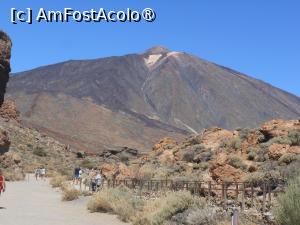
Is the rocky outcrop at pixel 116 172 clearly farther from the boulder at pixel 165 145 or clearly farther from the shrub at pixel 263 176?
the shrub at pixel 263 176

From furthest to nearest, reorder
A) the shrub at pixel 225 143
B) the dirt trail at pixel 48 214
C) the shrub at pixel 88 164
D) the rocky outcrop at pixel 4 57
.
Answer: the shrub at pixel 88 164
the rocky outcrop at pixel 4 57
the shrub at pixel 225 143
the dirt trail at pixel 48 214

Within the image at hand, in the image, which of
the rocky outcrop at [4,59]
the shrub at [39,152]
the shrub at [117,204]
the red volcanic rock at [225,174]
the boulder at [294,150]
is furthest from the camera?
the shrub at [39,152]

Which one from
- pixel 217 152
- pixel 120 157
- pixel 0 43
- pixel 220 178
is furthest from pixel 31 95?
pixel 220 178

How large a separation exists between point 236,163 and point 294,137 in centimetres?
415

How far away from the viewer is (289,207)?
1027 centimetres

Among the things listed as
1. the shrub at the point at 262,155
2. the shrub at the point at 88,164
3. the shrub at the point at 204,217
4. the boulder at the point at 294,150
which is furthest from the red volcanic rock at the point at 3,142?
the shrub at the point at 204,217

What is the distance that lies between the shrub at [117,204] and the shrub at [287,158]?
8.29 m

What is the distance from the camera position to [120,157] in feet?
236

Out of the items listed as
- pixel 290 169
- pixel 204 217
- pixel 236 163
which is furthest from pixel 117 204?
pixel 236 163

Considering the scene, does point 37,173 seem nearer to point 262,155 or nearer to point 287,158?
point 262,155

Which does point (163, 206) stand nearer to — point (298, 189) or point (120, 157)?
point (298, 189)

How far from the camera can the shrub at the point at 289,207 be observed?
1012 cm

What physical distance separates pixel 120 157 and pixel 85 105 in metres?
79.8

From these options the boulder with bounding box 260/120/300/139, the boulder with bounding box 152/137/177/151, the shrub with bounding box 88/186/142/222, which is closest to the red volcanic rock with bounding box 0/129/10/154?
the boulder with bounding box 152/137/177/151
